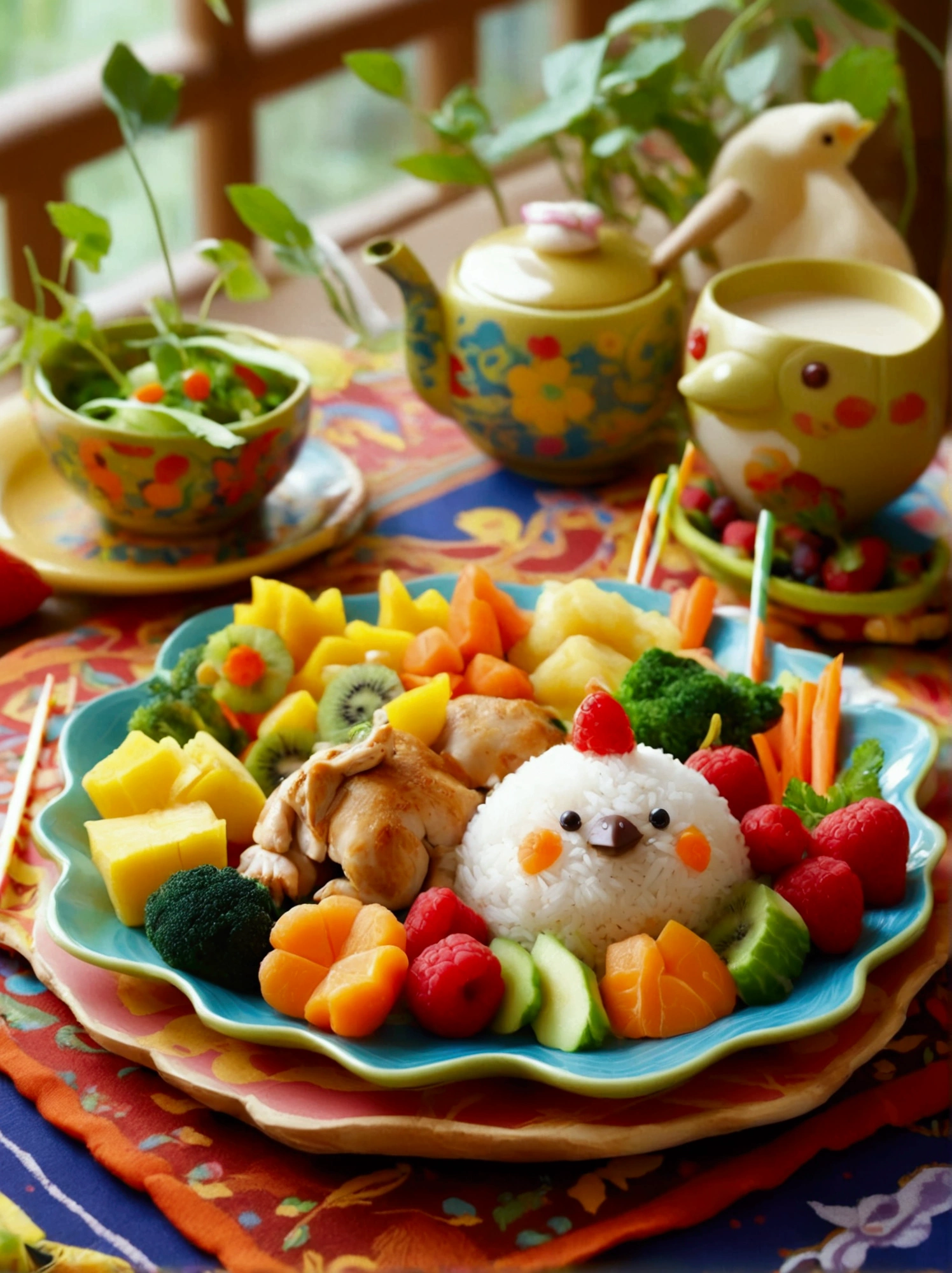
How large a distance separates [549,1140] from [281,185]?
3.80m

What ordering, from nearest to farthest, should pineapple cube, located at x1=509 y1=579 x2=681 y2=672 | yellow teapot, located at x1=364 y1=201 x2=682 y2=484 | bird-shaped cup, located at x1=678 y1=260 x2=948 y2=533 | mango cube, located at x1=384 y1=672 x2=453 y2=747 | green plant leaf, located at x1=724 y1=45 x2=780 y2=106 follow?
1. mango cube, located at x1=384 y1=672 x2=453 y2=747
2. pineapple cube, located at x1=509 y1=579 x2=681 y2=672
3. bird-shaped cup, located at x1=678 y1=260 x2=948 y2=533
4. yellow teapot, located at x1=364 y1=201 x2=682 y2=484
5. green plant leaf, located at x1=724 y1=45 x2=780 y2=106

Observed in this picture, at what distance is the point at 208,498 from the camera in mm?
2088

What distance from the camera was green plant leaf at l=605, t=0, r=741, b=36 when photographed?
8.43 feet

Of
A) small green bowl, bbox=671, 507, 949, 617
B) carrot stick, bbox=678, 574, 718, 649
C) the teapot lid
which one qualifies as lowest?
small green bowl, bbox=671, 507, 949, 617

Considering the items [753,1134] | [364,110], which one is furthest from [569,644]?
[364,110]

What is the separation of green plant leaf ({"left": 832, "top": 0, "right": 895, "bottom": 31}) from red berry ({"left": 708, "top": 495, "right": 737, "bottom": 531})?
1153 millimetres

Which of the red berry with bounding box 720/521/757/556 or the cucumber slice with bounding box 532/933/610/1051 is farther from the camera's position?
the red berry with bounding box 720/521/757/556

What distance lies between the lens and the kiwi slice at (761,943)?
1320 mm

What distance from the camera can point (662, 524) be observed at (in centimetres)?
212

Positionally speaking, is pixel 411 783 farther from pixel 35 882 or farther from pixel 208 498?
pixel 208 498

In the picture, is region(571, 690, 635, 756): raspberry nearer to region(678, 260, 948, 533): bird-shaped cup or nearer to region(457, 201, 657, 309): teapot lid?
region(678, 260, 948, 533): bird-shaped cup

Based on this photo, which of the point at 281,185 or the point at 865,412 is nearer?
the point at 865,412

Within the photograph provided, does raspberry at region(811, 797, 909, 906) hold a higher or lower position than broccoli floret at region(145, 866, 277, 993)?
lower

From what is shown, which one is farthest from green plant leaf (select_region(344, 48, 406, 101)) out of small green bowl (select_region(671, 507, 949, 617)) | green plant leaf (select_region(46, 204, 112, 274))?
small green bowl (select_region(671, 507, 949, 617))
